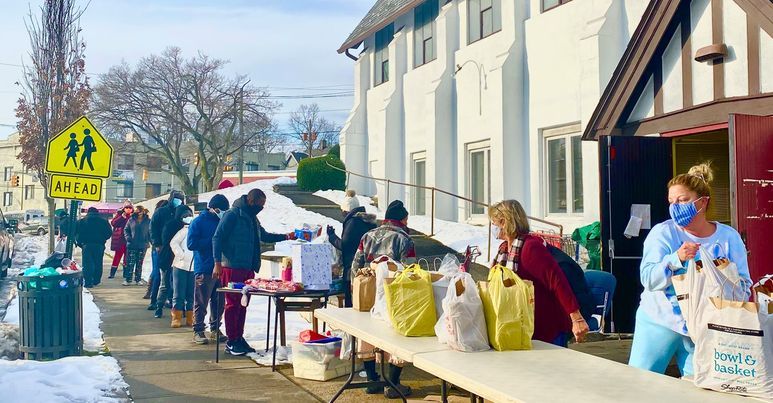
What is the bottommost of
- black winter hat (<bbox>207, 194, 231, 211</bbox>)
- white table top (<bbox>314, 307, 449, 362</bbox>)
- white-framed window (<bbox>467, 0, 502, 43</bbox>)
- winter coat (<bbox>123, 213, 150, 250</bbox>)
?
white table top (<bbox>314, 307, 449, 362</bbox>)

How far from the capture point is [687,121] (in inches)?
336

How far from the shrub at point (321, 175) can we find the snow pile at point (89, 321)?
1294 cm

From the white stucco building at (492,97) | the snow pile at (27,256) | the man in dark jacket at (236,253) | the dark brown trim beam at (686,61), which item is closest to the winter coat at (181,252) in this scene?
the man in dark jacket at (236,253)

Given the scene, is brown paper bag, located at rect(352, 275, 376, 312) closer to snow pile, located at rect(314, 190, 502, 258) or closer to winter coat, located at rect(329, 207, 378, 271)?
winter coat, located at rect(329, 207, 378, 271)

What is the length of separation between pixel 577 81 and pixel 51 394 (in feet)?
35.2

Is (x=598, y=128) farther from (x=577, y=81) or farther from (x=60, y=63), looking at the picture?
(x=60, y=63)

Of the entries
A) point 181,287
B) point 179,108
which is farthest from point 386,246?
point 179,108

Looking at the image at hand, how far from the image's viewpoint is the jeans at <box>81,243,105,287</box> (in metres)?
14.6

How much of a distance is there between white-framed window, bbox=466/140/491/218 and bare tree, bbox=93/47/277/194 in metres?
26.0

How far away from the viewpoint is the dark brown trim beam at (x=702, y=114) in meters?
7.57

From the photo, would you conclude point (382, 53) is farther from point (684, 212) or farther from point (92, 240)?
point (684, 212)

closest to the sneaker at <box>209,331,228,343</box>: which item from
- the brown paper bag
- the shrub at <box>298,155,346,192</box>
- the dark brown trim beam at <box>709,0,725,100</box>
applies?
the brown paper bag

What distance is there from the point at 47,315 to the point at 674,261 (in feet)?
21.1

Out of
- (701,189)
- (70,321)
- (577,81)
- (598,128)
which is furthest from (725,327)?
(577,81)
